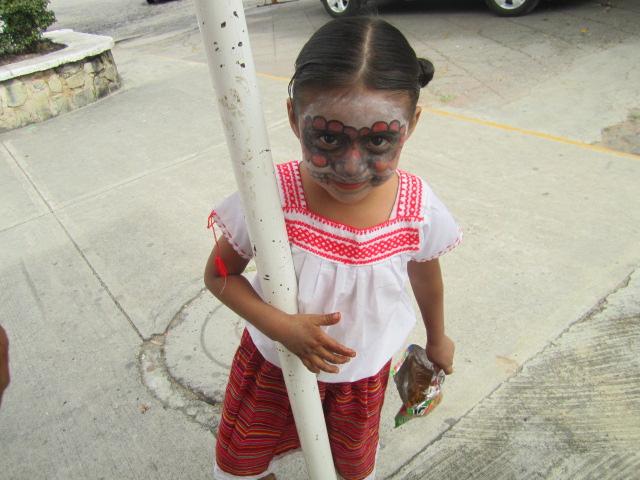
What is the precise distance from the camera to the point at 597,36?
5.79 metres

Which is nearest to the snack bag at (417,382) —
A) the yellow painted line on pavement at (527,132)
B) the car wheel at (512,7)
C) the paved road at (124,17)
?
the yellow painted line on pavement at (527,132)

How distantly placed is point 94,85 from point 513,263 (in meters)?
4.81

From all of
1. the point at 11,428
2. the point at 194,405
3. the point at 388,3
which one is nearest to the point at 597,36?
the point at 388,3

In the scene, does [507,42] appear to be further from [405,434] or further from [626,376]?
[405,434]

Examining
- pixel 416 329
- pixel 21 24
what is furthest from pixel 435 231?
pixel 21 24

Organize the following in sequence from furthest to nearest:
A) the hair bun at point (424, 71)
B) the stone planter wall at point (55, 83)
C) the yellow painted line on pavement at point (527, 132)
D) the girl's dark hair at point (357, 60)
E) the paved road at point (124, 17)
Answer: the paved road at point (124, 17) → the stone planter wall at point (55, 83) → the yellow painted line on pavement at point (527, 132) → the hair bun at point (424, 71) → the girl's dark hair at point (357, 60)

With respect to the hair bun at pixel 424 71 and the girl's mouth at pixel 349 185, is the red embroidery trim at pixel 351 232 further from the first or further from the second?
the hair bun at pixel 424 71

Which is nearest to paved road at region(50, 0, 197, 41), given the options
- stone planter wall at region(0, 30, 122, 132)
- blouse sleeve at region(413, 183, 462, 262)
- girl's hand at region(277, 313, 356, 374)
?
stone planter wall at region(0, 30, 122, 132)

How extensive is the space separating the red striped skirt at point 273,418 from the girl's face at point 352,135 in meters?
0.57

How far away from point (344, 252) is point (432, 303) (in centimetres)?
38

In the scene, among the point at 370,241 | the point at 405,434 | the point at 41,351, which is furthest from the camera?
the point at 41,351

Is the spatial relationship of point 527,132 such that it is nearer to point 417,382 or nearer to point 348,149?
point 417,382

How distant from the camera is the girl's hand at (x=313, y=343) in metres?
1.17

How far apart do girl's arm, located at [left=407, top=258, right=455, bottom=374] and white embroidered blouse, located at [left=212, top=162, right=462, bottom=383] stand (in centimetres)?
8
